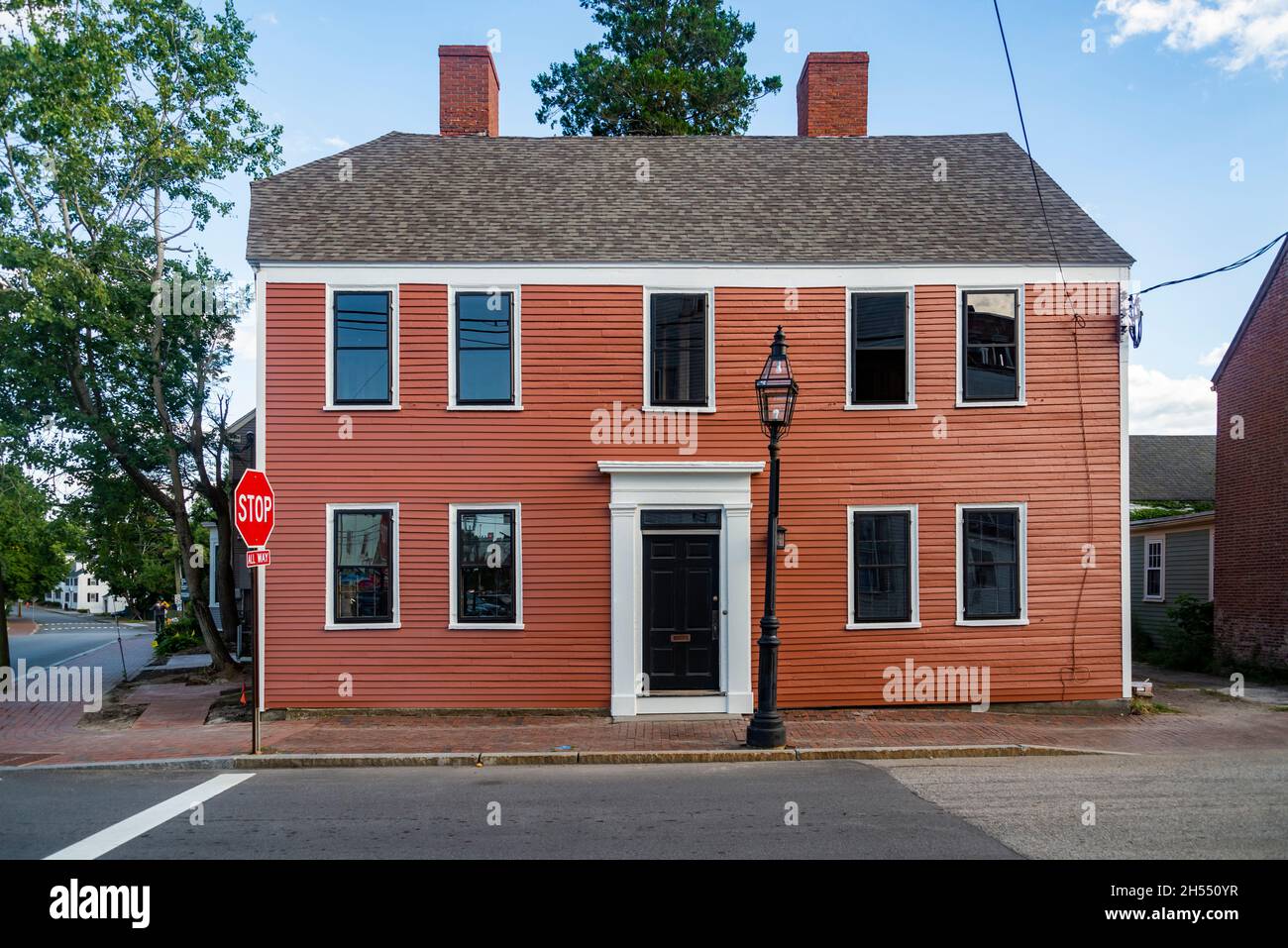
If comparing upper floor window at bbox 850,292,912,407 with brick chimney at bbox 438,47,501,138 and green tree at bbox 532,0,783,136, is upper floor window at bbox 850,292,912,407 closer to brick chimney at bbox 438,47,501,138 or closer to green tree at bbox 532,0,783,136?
brick chimney at bbox 438,47,501,138

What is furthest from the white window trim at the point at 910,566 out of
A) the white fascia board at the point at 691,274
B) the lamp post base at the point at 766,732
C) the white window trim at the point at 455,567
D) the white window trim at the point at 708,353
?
the white window trim at the point at 455,567

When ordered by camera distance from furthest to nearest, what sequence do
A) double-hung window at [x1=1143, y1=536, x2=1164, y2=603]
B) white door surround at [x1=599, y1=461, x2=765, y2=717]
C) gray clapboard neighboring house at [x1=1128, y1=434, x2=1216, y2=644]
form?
double-hung window at [x1=1143, y1=536, x2=1164, y2=603]
gray clapboard neighboring house at [x1=1128, y1=434, x2=1216, y2=644]
white door surround at [x1=599, y1=461, x2=765, y2=717]

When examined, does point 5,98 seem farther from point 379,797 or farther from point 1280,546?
point 1280,546

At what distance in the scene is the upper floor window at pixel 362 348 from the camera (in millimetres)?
14875

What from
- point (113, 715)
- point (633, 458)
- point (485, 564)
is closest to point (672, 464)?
point (633, 458)

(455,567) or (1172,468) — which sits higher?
(1172,468)

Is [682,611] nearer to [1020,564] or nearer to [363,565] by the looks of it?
[363,565]

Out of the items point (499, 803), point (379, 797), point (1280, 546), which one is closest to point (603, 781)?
point (499, 803)

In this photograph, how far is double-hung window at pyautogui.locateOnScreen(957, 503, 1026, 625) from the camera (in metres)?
15.0

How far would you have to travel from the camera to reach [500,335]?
590 inches

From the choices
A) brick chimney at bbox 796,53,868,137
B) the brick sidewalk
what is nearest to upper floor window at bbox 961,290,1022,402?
the brick sidewalk

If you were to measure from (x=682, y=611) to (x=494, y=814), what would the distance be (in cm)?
613

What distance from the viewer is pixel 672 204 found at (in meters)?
16.2

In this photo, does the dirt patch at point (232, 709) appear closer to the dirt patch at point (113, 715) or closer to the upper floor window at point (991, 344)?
the dirt patch at point (113, 715)
